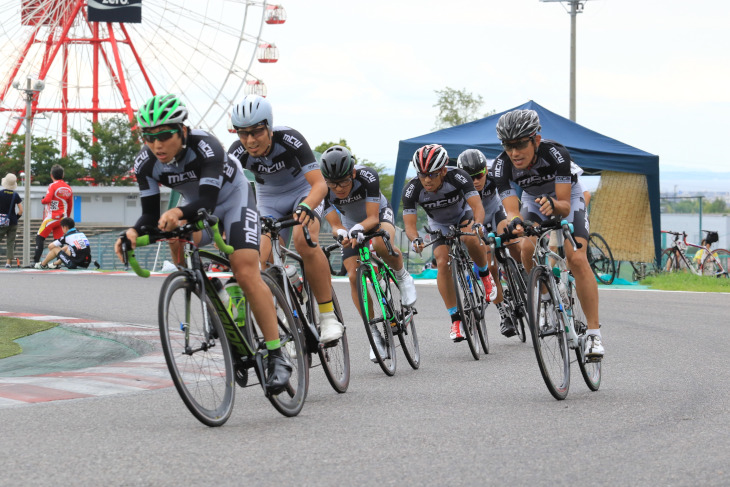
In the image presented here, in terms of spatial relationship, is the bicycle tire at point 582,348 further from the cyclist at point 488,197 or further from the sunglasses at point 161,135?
the sunglasses at point 161,135

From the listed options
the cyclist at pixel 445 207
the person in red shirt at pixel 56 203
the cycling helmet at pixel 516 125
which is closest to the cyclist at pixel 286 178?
the cycling helmet at pixel 516 125

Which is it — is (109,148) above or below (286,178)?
above

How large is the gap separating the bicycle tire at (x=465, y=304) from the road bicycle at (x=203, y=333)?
11.1ft

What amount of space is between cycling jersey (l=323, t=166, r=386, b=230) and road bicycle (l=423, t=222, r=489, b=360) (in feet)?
2.10

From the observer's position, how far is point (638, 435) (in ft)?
18.7

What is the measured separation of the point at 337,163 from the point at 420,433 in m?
3.34

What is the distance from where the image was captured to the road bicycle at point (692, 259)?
71.9 feet

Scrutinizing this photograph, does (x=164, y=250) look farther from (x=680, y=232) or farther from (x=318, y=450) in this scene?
(x=318, y=450)

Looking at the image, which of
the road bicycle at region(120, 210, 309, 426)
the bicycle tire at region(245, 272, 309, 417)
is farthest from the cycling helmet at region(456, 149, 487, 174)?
the road bicycle at region(120, 210, 309, 426)

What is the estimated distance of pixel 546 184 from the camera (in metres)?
8.32

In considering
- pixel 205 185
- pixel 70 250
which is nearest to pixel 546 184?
pixel 205 185

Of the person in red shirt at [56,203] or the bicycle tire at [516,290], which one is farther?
the person in red shirt at [56,203]

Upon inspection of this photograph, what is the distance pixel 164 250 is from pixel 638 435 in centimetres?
2020

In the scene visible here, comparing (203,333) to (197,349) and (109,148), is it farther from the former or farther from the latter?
(109,148)
